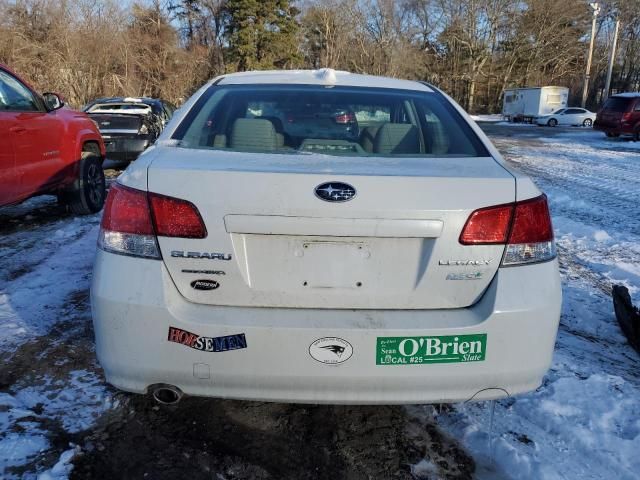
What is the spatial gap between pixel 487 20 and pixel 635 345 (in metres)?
59.3

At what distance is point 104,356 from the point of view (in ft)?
7.22

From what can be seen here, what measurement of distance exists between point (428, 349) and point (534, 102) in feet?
148

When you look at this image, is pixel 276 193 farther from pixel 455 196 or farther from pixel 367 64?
pixel 367 64

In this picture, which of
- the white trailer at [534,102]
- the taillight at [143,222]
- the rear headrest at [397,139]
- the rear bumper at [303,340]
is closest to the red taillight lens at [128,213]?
the taillight at [143,222]

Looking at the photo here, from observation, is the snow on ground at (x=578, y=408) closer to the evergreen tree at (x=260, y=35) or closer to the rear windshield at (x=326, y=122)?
the rear windshield at (x=326, y=122)

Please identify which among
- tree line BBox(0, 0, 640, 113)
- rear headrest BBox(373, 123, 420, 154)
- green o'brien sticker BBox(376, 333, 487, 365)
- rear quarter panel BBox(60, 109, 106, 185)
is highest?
tree line BBox(0, 0, 640, 113)

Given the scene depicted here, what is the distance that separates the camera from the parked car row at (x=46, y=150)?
5.17 meters

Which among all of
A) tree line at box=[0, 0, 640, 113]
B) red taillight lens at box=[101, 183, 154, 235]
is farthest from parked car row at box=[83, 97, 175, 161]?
tree line at box=[0, 0, 640, 113]

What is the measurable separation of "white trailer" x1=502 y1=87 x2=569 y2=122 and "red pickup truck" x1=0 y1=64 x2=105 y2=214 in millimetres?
40055

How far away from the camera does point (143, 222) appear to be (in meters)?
2.11

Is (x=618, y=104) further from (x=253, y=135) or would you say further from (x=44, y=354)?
(x=44, y=354)

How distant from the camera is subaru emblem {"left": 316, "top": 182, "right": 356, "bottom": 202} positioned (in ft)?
6.64

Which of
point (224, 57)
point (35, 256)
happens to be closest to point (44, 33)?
point (224, 57)

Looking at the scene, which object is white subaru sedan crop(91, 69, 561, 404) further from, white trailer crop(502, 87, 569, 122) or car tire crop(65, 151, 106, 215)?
white trailer crop(502, 87, 569, 122)
